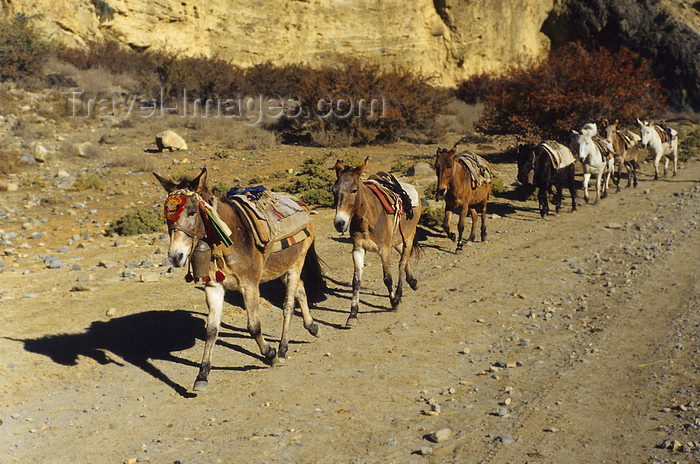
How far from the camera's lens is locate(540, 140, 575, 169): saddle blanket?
15.2 m

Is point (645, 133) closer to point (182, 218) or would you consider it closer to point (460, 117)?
point (460, 117)

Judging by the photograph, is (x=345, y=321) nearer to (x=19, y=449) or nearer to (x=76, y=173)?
(x=19, y=449)

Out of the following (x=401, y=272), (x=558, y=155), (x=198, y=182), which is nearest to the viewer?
(x=198, y=182)

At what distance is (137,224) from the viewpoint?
1373cm

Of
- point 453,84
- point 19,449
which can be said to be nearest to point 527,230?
point 19,449

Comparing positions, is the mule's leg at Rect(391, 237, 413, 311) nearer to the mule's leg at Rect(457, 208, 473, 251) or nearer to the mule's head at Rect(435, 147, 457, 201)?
the mule's head at Rect(435, 147, 457, 201)

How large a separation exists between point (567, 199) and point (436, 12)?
26205mm

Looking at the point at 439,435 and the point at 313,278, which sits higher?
the point at 313,278

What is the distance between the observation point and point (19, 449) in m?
5.43

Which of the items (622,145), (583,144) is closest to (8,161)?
(583,144)

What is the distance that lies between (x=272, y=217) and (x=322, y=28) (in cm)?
3142

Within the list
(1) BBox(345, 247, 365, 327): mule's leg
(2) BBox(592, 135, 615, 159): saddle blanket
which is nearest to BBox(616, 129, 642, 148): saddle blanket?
(2) BBox(592, 135, 615, 159): saddle blanket

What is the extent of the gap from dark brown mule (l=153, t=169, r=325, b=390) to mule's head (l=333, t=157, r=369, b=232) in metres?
0.57

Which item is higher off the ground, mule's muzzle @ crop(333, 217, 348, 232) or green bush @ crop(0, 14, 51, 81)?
green bush @ crop(0, 14, 51, 81)
